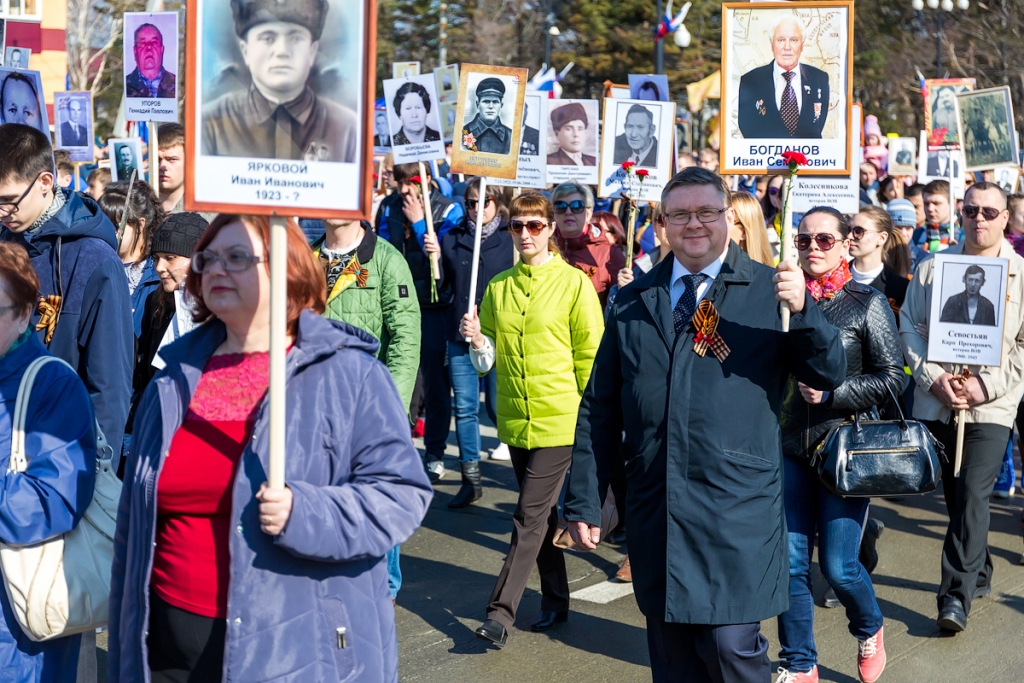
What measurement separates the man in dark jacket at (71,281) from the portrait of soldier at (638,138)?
587cm

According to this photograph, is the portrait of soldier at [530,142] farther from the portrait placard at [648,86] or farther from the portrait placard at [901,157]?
the portrait placard at [901,157]

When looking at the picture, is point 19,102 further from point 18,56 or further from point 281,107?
point 281,107

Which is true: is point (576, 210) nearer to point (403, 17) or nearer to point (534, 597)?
point (534, 597)

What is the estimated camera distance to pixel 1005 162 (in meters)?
9.56

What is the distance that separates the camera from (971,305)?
19.8 feet

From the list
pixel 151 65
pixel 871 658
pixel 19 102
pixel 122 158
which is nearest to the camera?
pixel 871 658

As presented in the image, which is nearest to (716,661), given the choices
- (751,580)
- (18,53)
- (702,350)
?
(751,580)

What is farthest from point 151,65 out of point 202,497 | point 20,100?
point 202,497

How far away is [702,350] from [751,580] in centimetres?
74

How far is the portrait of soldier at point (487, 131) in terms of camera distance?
25.0 feet

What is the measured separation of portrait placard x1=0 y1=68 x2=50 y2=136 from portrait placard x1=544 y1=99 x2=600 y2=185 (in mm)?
4959

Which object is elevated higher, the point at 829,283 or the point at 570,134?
the point at 570,134

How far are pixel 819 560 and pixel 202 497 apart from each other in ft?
10.1

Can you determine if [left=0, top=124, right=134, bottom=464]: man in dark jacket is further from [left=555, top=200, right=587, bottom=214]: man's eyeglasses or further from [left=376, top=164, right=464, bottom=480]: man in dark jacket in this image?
[left=555, top=200, right=587, bottom=214]: man's eyeglasses
